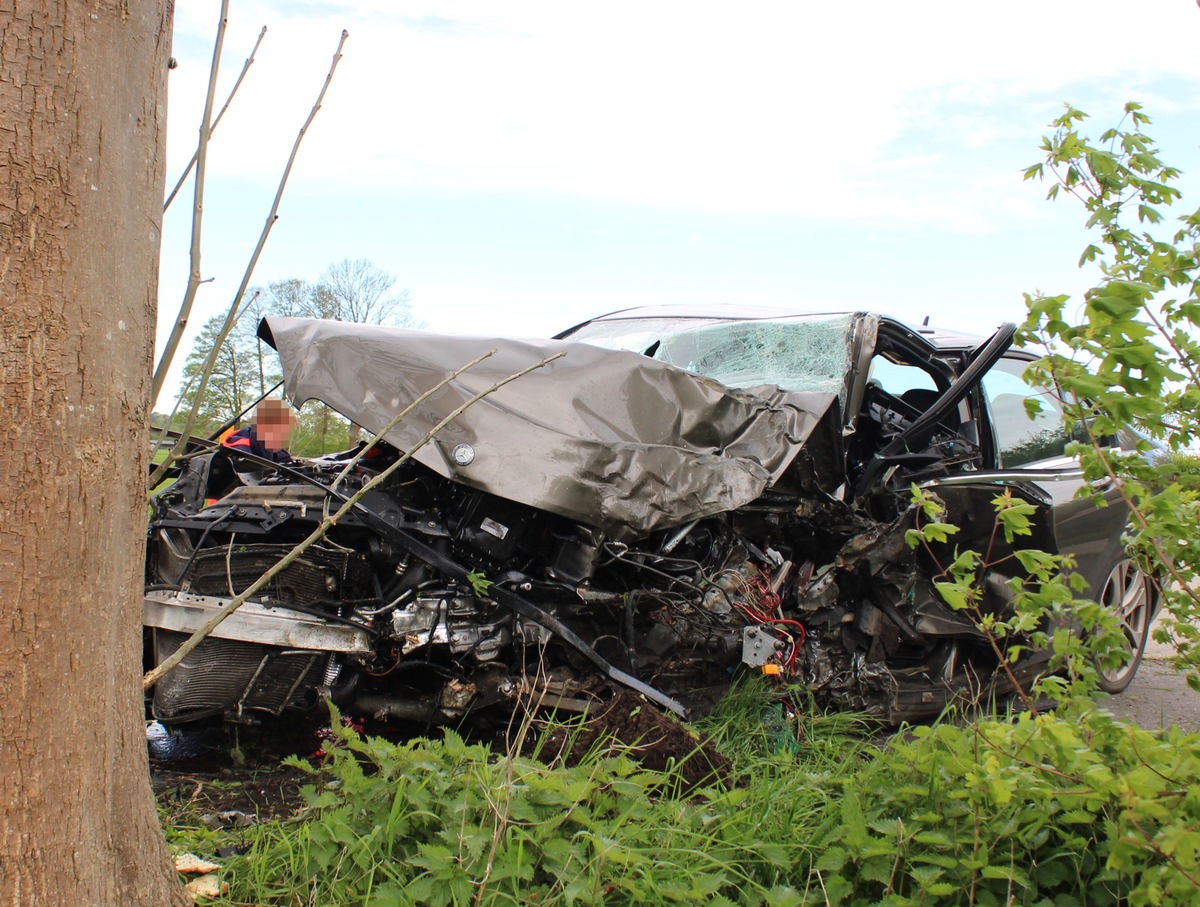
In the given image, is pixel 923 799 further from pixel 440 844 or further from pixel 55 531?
pixel 55 531

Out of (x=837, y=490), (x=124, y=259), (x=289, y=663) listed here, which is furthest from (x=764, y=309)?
(x=124, y=259)

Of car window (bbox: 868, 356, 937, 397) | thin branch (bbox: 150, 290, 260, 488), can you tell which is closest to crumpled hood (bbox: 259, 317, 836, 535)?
car window (bbox: 868, 356, 937, 397)

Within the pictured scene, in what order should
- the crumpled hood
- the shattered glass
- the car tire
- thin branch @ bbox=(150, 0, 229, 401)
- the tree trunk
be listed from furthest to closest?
the car tire → the shattered glass → the crumpled hood → thin branch @ bbox=(150, 0, 229, 401) → the tree trunk

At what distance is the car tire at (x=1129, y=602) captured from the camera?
16.5ft

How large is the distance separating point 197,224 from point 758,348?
10.3 ft

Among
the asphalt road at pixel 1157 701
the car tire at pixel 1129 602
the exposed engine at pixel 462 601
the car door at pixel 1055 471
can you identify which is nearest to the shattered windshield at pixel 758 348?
the exposed engine at pixel 462 601

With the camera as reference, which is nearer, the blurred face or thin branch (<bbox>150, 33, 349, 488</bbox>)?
thin branch (<bbox>150, 33, 349, 488</bbox>)

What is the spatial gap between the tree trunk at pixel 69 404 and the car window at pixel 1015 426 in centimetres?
413

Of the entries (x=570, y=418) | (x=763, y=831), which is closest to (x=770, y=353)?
(x=570, y=418)

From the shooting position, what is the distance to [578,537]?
11.6ft

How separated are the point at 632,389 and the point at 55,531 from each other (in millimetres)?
2497

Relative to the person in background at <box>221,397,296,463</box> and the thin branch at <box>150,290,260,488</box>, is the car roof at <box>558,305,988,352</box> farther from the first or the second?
the thin branch at <box>150,290,260,488</box>

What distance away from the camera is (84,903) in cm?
167

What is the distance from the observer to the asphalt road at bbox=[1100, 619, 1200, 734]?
4725 mm
